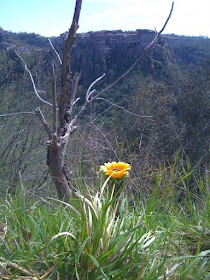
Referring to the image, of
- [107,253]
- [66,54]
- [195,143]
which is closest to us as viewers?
[107,253]

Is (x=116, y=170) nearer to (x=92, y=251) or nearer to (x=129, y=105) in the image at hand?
(x=92, y=251)

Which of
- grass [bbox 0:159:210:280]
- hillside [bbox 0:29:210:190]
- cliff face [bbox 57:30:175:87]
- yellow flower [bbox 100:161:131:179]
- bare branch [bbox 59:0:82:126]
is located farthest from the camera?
cliff face [bbox 57:30:175:87]

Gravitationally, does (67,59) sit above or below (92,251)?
above

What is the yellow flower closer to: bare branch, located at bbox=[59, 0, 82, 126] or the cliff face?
bare branch, located at bbox=[59, 0, 82, 126]

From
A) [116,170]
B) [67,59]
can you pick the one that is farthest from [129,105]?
[116,170]

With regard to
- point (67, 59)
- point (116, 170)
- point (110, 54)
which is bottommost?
point (116, 170)

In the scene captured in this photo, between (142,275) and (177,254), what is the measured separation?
34cm

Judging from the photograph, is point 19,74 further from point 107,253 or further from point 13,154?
point 107,253

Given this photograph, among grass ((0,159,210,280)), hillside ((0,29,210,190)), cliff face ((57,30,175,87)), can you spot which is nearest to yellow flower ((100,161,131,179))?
grass ((0,159,210,280))

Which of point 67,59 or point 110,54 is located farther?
point 110,54

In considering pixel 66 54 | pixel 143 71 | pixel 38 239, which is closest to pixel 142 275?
pixel 38 239

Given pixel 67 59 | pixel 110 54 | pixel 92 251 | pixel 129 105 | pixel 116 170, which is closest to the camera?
pixel 92 251

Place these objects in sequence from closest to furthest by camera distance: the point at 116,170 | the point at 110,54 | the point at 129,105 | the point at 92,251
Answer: the point at 92,251
the point at 116,170
the point at 129,105
the point at 110,54

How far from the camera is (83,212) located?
5.15 feet
